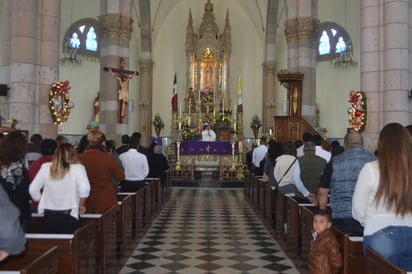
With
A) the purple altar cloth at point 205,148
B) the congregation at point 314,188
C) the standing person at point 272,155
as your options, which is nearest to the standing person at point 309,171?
the congregation at point 314,188

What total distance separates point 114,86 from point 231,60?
1551cm

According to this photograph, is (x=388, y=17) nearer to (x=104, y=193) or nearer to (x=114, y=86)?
(x=104, y=193)

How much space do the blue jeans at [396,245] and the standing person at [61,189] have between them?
305cm

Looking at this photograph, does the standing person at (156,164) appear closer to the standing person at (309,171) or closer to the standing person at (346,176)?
the standing person at (309,171)

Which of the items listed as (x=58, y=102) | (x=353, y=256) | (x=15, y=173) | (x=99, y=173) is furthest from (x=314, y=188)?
(x=58, y=102)

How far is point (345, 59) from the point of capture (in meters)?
26.8

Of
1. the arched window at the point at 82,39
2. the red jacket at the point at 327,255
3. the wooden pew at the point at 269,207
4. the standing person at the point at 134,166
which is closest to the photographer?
the red jacket at the point at 327,255

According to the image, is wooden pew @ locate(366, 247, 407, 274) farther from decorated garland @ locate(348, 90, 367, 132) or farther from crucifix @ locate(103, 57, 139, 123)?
crucifix @ locate(103, 57, 139, 123)

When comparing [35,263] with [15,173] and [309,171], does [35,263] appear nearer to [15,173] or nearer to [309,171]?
[15,173]

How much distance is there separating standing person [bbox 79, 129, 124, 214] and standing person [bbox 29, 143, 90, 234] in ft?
4.88

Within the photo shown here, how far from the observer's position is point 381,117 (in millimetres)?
12203

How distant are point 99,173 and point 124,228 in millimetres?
1406

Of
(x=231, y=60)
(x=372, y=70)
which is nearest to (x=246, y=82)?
(x=231, y=60)

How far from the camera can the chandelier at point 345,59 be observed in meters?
26.7
